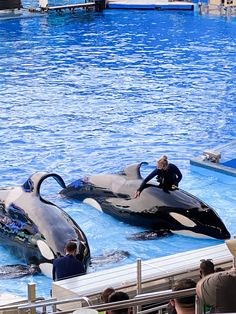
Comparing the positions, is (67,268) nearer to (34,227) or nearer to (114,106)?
(34,227)

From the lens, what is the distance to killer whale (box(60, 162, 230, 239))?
1205 centimetres

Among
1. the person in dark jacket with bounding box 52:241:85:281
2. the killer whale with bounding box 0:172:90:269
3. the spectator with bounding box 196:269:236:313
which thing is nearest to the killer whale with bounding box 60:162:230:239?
the killer whale with bounding box 0:172:90:269

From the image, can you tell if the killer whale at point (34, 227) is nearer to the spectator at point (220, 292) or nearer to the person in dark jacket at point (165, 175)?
the person in dark jacket at point (165, 175)

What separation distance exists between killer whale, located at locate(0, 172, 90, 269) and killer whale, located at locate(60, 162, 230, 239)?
5.15ft

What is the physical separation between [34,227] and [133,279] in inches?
169

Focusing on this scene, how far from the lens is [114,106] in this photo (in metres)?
22.3

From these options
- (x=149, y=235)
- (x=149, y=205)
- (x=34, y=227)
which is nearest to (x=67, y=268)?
(x=34, y=227)

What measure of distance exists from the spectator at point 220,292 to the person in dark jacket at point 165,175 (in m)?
7.52

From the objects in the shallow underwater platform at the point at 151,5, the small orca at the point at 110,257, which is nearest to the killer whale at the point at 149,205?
the small orca at the point at 110,257

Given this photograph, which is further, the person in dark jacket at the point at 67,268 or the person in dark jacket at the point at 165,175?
the person in dark jacket at the point at 165,175

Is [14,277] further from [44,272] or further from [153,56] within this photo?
[153,56]

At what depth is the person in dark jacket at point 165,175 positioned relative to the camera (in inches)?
484

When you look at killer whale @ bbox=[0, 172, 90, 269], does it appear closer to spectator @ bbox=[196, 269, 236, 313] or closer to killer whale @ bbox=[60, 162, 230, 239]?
killer whale @ bbox=[60, 162, 230, 239]

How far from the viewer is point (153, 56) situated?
3058 centimetres
